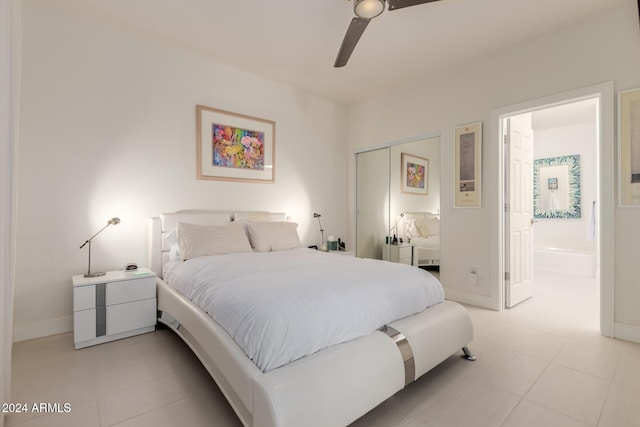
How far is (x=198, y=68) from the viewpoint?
321 cm

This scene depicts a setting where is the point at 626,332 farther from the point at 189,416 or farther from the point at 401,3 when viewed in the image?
the point at 189,416

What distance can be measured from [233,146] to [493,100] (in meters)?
2.93

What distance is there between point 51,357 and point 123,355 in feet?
1.60

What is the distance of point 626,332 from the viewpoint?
7.63ft

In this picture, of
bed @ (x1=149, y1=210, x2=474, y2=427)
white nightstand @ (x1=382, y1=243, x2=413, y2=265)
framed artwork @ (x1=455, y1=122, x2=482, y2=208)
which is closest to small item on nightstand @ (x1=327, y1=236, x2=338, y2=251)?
white nightstand @ (x1=382, y1=243, x2=413, y2=265)

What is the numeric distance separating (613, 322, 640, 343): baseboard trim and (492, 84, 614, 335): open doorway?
4 cm

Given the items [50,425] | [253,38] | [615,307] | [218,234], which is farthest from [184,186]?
[615,307]

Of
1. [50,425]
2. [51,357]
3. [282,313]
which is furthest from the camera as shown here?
[51,357]

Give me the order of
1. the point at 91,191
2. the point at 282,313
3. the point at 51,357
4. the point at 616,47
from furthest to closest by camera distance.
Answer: the point at 91,191 → the point at 616,47 → the point at 51,357 → the point at 282,313

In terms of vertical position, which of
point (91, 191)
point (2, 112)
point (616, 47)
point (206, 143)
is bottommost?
point (91, 191)

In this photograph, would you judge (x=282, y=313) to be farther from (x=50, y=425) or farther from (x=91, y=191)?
(x=91, y=191)

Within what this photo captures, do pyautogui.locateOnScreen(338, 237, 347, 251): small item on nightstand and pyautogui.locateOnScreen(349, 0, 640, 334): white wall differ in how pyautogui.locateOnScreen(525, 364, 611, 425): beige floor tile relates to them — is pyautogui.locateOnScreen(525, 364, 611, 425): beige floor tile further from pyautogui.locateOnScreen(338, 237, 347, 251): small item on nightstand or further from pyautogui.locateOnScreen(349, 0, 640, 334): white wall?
pyautogui.locateOnScreen(338, 237, 347, 251): small item on nightstand

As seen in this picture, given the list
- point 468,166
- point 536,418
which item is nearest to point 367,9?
Result: point 468,166

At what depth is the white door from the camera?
3.12 m
